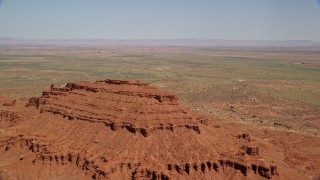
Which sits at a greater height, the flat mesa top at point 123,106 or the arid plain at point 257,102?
the flat mesa top at point 123,106

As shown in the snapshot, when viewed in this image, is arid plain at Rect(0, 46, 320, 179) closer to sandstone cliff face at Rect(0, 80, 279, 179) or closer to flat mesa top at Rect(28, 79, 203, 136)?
sandstone cliff face at Rect(0, 80, 279, 179)

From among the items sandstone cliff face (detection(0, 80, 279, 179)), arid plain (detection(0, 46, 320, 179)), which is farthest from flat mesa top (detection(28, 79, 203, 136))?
arid plain (detection(0, 46, 320, 179))

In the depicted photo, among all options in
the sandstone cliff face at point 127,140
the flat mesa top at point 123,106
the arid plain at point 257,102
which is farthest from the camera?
the arid plain at point 257,102

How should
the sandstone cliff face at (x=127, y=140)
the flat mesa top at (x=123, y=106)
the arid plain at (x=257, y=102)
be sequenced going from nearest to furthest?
the sandstone cliff face at (x=127, y=140) → the flat mesa top at (x=123, y=106) → the arid plain at (x=257, y=102)

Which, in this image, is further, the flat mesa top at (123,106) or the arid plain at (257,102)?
the arid plain at (257,102)

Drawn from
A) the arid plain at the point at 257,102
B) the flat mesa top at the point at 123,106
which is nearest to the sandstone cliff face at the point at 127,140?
the flat mesa top at the point at 123,106

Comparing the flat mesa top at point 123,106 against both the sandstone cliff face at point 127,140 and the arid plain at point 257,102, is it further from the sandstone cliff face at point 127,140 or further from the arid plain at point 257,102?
the arid plain at point 257,102

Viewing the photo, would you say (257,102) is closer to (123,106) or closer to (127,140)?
(123,106)

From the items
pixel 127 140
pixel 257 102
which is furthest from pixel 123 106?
pixel 257 102
